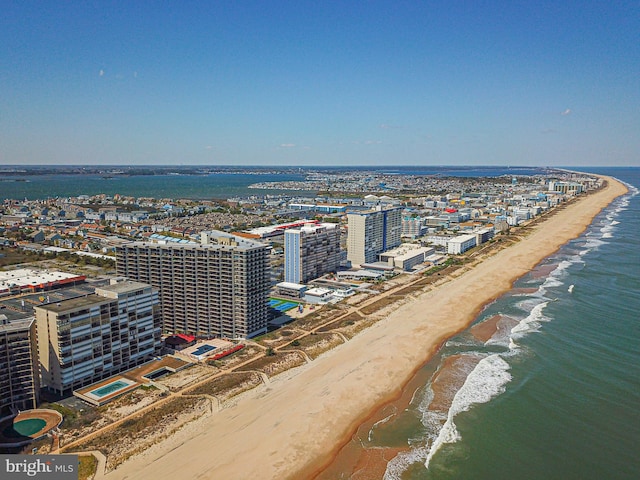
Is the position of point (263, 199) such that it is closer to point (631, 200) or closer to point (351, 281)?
point (351, 281)

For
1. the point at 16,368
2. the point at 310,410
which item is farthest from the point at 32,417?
the point at 310,410

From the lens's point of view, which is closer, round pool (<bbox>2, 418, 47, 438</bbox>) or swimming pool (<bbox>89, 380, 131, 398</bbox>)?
round pool (<bbox>2, 418, 47, 438</bbox>)

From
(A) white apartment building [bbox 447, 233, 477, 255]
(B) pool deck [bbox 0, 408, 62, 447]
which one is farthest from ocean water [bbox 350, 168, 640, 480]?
(A) white apartment building [bbox 447, 233, 477, 255]

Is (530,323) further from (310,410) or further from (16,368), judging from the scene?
(16,368)

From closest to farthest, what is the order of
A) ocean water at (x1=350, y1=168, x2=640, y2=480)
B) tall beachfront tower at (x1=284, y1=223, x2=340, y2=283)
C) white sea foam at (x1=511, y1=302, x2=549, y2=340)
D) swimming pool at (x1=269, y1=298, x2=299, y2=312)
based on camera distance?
ocean water at (x1=350, y1=168, x2=640, y2=480) → white sea foam at (x1=511, y1=302, x2=549, y2=340) → swimming pool at (x1=269, y1=298, x2=299, y2=312) → tall beachfront tower at (x1=284, y1=223, x2=340, y2=283)

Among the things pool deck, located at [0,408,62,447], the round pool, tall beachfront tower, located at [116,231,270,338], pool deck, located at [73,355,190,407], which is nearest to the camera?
pool deck, located at [0,408,62,447]

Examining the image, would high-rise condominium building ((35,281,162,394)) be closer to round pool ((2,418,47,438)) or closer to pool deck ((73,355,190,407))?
pool deck ((73,355,190,407))

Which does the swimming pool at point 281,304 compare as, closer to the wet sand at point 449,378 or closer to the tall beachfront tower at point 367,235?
the wet sand at point 449,378
